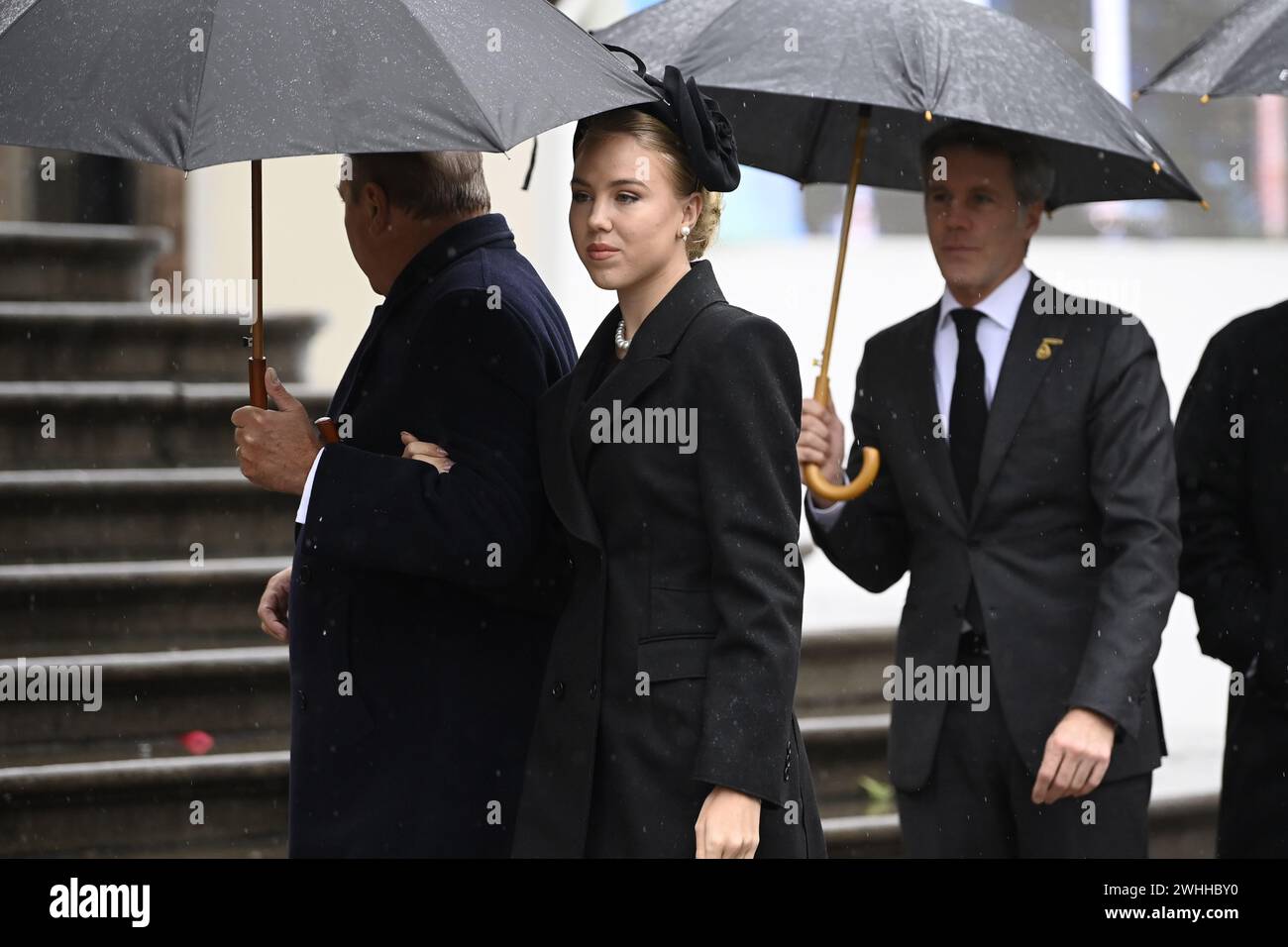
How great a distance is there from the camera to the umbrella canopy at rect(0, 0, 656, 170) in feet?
7.74

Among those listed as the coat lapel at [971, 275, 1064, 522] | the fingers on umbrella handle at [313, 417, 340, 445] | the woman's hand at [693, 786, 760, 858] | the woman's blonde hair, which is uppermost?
the woman's blonde hair

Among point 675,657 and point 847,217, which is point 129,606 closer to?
point 847,217

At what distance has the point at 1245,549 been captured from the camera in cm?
362

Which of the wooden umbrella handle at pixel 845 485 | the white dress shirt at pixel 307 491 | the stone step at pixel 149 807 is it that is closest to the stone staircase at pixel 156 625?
the stone step at pixel 149 807

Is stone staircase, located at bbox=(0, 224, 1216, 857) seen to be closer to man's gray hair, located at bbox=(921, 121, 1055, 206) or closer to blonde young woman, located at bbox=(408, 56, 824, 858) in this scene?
man's gray hair, located at bbox=(921, 121, 1055, 206)

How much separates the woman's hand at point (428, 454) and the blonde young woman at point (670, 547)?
0.54 ft

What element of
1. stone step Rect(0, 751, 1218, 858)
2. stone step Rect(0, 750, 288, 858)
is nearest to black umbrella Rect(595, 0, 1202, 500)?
Result: stone step Rect(0, 751, 1218, 858)

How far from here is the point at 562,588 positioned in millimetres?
2836

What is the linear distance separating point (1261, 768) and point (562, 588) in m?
1.65

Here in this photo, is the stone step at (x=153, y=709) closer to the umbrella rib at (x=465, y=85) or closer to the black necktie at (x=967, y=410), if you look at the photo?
the black necktie at (x=967, y=410)
